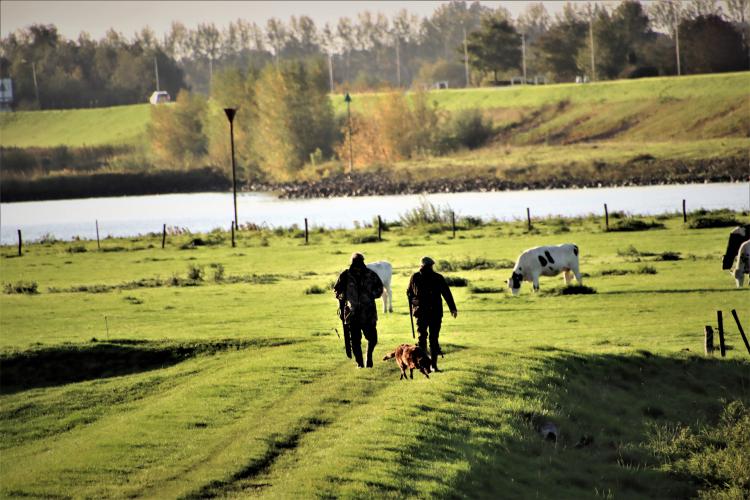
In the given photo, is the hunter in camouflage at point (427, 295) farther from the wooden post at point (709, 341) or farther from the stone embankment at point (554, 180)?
the stone embankment at point (554, 180)

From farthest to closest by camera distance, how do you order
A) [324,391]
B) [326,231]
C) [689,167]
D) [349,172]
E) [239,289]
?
[349,172], [689,167], [326,231], [239,289], [324,391]

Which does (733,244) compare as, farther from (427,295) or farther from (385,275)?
(427,295)

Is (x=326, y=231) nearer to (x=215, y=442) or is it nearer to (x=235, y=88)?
(x=215, y=442)

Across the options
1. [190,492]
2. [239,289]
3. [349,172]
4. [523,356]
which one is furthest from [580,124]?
[190,492]

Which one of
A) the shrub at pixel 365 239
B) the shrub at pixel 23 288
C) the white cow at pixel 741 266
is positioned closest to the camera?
the white cow at pixel 741 266

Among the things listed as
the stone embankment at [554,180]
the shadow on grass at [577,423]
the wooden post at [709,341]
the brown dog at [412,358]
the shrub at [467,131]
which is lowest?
the shadow on grass at [577,423]

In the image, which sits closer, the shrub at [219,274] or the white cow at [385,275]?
the white cow at [385,275]

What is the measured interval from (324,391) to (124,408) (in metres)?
4.52

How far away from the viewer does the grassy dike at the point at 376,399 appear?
74.5 ft

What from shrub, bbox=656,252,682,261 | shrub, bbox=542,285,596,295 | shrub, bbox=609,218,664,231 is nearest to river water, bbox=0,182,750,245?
shrub, bbox=609,218,664,231

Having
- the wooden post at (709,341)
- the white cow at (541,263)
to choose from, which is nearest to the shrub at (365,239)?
the white cow at (541,263)

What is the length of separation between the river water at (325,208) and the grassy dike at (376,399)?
45460 mm

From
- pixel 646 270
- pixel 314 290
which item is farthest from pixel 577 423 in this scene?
pixel 646 270

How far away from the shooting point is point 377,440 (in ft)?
77.4
